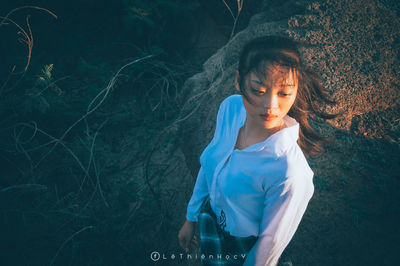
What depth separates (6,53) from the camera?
2.32 metres

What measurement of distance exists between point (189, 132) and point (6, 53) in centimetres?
226

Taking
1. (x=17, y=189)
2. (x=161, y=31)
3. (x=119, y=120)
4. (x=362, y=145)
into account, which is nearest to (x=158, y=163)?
(x=119, y=120)

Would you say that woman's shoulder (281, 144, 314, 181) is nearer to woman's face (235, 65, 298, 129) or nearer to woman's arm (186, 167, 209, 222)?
woman's face (235, 65, 298, 129)

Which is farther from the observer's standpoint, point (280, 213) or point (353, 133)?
point (353, 133)

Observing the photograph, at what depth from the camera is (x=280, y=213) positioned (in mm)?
936

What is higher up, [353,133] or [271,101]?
[271,101]

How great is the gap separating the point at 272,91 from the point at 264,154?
0.31m

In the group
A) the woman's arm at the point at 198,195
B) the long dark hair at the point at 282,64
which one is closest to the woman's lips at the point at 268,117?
the long dark hair at the point at 282,64

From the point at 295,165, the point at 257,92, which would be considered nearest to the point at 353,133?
the point at 295,165

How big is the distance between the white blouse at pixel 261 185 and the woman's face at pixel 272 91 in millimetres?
122

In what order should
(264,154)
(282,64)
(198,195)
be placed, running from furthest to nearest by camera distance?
(198,195) < (264,154) < (282,64)

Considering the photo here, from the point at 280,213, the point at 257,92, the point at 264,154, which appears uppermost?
the point at 257,92

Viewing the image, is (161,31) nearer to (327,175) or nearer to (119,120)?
(119,120)

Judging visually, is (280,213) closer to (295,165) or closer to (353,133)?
(295,165)
